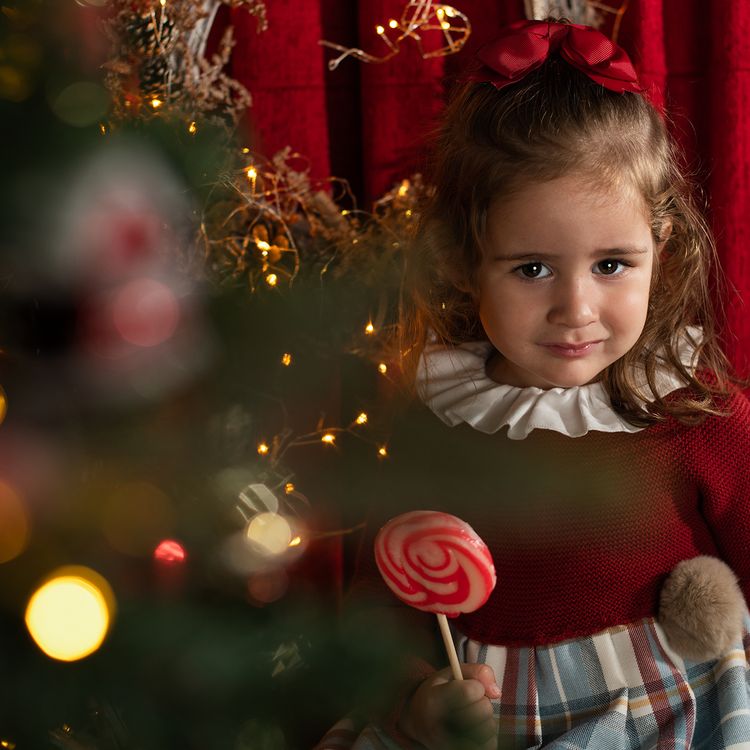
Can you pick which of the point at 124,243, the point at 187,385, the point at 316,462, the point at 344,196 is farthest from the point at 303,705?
the point at 344,196

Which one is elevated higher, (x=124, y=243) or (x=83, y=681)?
(x=124, y=243)

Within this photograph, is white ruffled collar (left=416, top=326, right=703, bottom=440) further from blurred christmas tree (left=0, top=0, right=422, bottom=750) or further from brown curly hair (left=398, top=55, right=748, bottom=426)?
blurred christmas tree (left=0, top=0, right=422, bottom=750)

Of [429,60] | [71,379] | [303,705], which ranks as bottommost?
[303,705]

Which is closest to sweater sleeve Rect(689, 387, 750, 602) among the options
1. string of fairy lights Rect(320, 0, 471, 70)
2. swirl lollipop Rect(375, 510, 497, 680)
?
swirl lollipop Rect(375, 510, 497, 680)

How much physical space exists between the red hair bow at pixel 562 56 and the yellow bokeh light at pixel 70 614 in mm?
731

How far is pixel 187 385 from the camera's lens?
93cm

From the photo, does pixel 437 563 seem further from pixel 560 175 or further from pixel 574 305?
pixel 560 175

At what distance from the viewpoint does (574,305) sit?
1.06 m

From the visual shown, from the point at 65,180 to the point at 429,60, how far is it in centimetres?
100

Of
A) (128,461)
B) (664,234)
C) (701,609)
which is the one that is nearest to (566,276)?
(664,234)

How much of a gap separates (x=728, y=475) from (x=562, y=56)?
0.56 metres

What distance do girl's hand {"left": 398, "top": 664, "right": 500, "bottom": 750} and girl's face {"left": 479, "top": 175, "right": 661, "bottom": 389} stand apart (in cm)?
37

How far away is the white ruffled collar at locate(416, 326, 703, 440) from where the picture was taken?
1165mm

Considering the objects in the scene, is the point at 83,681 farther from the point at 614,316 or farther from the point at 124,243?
the point at 614,316
